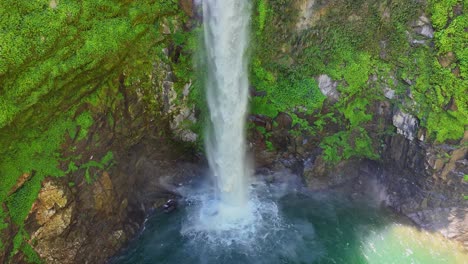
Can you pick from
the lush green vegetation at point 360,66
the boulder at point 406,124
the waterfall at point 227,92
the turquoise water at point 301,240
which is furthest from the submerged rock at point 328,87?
the turquoise water at point 301,240

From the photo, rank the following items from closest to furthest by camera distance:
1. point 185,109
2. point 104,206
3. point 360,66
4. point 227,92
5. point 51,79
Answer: point 51,79 → point 104,206 → point 360,66 → point 227,92 → point 185,109

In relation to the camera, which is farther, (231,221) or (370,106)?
(370,106)

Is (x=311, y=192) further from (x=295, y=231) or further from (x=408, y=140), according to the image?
(x=408, y=140)

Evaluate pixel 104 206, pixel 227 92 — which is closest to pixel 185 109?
pixel 227 92

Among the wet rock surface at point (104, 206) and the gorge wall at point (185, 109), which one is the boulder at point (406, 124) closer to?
the gorge wall at point (185, 109)

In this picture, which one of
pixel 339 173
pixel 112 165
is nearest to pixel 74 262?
pixel 112 165

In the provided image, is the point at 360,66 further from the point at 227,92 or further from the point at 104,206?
the point at 104,206
